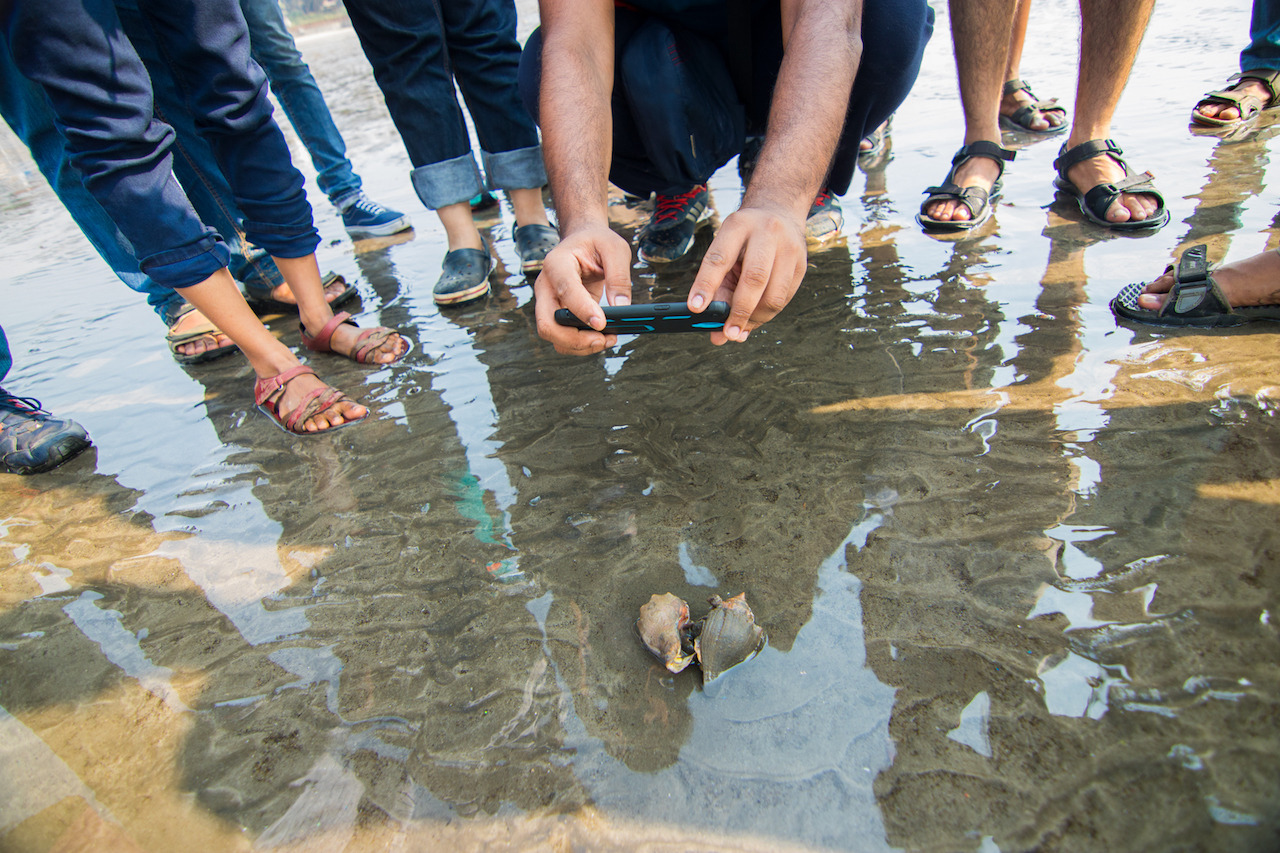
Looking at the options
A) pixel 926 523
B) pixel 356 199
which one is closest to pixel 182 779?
pixel 926 523

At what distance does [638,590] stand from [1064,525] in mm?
990

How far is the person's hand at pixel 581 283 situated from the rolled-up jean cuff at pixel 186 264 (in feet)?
4.62

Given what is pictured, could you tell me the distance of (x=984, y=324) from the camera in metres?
2.22

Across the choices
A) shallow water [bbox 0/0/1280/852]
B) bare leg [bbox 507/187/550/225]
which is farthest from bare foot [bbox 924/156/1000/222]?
bare leg [bbox 507/187/550/225]

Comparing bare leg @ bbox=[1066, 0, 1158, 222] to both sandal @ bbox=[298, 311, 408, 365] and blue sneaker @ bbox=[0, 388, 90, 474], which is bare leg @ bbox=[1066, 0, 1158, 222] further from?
blue sneaker @ bbox=[0, 388, 90, 474]

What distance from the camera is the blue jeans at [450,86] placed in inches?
109

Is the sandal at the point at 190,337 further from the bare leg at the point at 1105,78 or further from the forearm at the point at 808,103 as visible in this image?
the bare leg at the point at 1105,78

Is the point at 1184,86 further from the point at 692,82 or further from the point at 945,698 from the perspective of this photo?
the point at 945,698

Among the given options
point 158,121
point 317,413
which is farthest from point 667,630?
point 158,121

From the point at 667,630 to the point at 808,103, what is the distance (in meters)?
1.39

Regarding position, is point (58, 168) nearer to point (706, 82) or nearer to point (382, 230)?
point (382, 230)

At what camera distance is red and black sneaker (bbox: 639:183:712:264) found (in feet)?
10.3

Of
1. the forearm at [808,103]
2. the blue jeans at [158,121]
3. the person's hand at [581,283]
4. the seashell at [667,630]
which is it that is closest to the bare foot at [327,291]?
the blue jeans at [158,121]

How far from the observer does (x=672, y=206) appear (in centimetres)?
315
